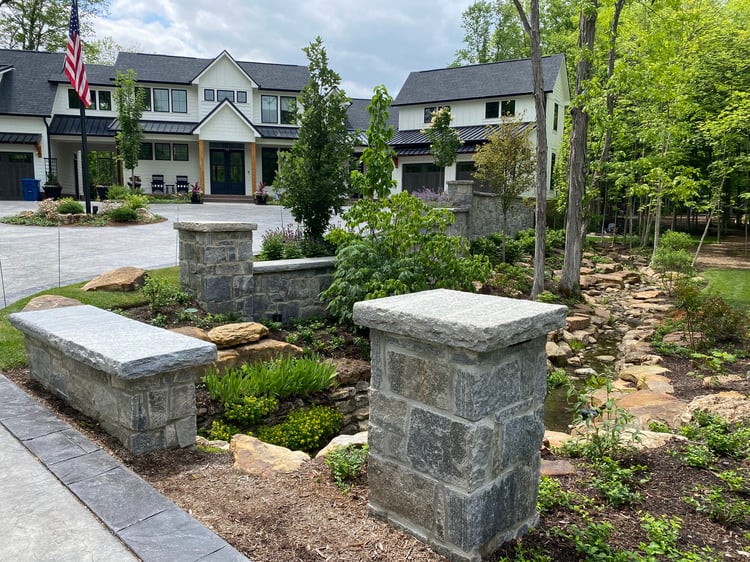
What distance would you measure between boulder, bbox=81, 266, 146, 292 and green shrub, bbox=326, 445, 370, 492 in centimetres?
557

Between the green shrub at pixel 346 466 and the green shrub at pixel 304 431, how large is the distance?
163 centimetres

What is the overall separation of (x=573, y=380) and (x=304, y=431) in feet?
14.0

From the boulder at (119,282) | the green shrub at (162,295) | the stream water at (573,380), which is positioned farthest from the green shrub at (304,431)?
the boulder at (119,282)

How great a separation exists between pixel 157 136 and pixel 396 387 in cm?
2842

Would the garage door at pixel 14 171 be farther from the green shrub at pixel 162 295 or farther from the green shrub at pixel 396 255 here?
the green shrub at pixel 396 255

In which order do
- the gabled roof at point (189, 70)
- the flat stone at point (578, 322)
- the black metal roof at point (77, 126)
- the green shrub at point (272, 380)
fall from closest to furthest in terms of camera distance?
the green shrub at point (272, 380) < the flat stone at point (578, 322) < the black metal roof at point (77, 126) < the gabled roof at point (189, 70)

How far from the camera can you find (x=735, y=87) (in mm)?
19250

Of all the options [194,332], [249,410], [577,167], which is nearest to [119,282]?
[194,332]

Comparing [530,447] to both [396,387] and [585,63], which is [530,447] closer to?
[396,387]

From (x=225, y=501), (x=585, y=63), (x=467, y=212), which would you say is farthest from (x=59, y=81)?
(x=225, y=501)

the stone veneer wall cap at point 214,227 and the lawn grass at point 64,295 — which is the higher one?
the stone veneer wall cap at point 214,227

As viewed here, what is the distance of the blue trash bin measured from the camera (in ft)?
81.2

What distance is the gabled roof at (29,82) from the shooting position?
26.0 meters

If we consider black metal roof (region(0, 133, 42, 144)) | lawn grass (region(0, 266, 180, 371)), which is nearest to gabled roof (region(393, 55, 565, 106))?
black metal roof (region(0, 133, 42, 144))
